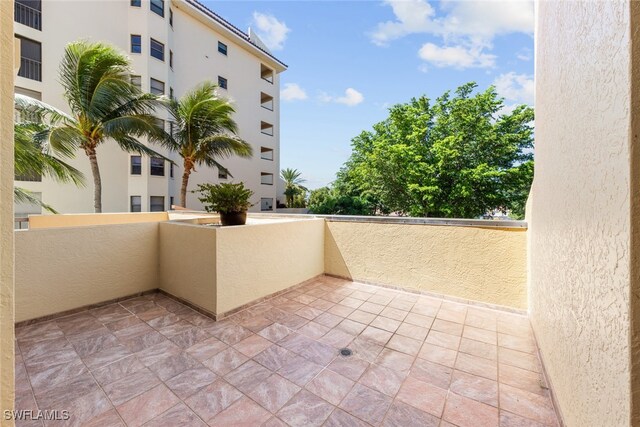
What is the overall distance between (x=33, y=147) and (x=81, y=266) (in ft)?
9.72

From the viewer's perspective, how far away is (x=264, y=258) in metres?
4.38

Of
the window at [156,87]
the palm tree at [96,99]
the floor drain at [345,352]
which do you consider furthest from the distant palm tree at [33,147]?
the window at [156,87]

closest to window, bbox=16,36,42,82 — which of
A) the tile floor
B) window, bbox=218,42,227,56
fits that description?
window, bbox=218,42,227,56

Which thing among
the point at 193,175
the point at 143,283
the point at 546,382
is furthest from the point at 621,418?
the point at 193,175

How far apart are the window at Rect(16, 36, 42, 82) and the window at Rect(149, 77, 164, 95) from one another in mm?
3840

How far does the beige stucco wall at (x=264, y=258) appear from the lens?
3789mm

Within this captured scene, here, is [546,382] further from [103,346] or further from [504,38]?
[504,38]

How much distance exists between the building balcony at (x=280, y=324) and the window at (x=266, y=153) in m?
15.0

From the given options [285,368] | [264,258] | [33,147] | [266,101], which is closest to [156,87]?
[266,101]

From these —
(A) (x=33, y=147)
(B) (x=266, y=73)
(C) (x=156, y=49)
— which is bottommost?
(A) (x=33, y=147)

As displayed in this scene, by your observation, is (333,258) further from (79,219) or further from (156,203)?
(156,203)

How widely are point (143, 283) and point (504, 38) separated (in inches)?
642

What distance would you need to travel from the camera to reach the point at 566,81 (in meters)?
2.06

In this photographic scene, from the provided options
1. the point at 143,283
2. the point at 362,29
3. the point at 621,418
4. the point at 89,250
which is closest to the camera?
the point at 621,418
